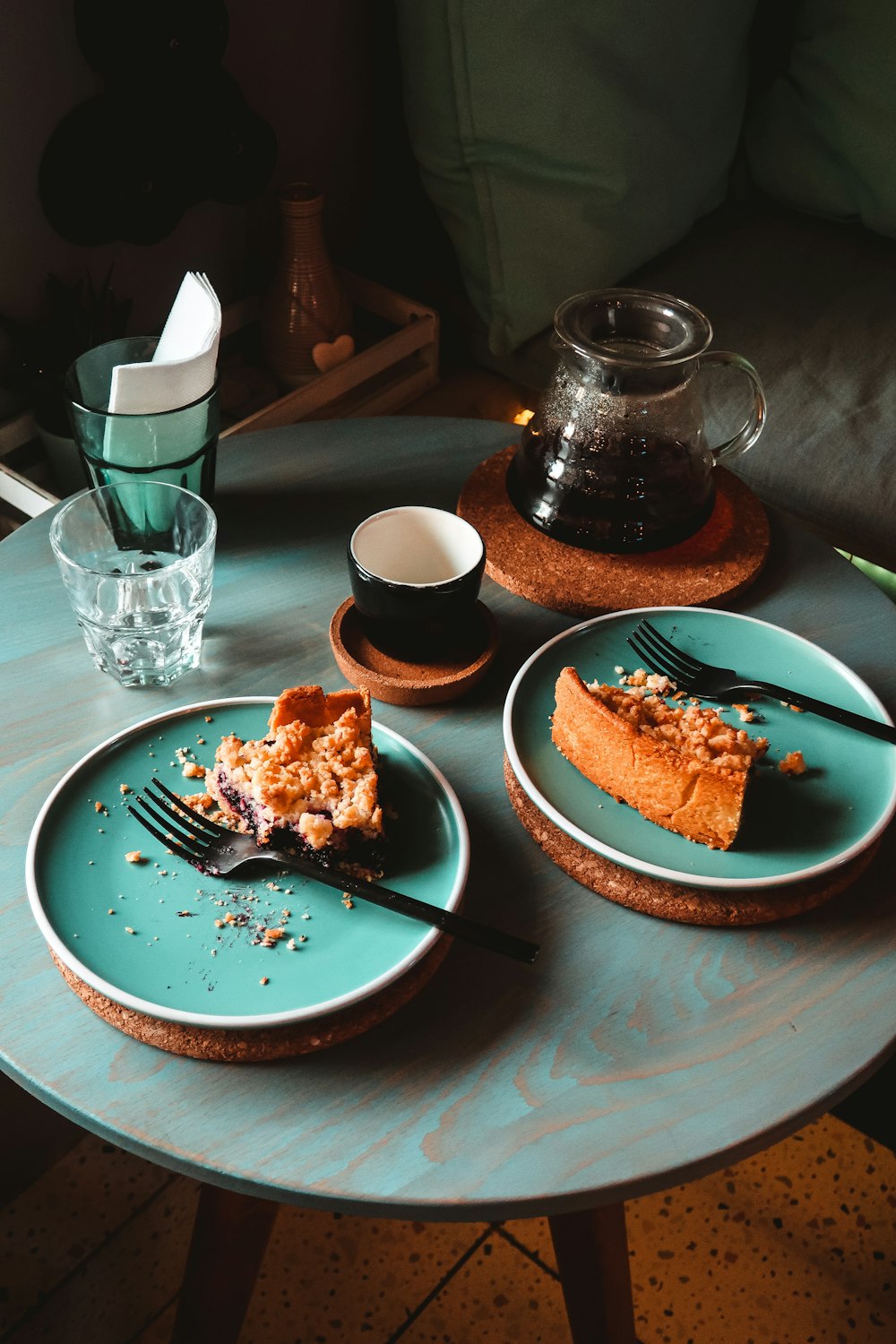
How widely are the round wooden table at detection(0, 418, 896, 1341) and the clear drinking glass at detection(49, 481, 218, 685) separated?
1.1 inches

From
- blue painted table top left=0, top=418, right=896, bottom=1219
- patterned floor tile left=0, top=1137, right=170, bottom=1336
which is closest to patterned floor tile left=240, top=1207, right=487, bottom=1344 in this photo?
patterned floor tile left=0, top=1137, right=170, bottom=1336

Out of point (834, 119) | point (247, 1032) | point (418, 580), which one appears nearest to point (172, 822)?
point (247, 1032)

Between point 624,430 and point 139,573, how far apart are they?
45 cm

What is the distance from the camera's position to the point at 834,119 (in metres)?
1.88

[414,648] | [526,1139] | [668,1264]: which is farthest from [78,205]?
[668,1264]

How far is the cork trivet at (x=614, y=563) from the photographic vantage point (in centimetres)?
105

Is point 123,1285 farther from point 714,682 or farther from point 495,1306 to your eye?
point 714,682

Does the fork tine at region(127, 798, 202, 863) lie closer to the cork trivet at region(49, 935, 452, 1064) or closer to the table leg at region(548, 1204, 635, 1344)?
the cork trivet at region(49, 935, 452, 1064)

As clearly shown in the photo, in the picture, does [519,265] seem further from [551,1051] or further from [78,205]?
[551,1051]

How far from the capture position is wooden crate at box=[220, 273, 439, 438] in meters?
1.70

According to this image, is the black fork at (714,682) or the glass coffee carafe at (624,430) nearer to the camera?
the black fork at (714,682)

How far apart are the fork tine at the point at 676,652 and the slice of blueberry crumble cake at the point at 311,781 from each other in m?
0.28

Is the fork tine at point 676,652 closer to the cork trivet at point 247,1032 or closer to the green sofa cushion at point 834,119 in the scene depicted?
the cork trivet at point 247,1032

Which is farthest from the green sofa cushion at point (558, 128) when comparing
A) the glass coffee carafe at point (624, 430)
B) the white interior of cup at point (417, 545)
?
the white interior of cup at point (417, 545)
